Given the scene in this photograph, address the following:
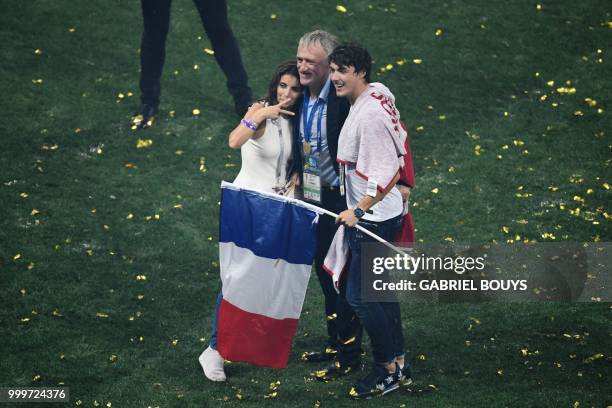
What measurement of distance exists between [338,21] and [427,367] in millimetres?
5823

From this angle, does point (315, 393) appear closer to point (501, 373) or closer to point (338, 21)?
point (501, 373)

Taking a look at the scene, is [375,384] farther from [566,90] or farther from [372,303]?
[566,90]

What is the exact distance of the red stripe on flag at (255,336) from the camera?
535 cm

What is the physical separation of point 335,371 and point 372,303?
70 centimetres

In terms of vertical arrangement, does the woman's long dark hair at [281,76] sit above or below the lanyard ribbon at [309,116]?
above

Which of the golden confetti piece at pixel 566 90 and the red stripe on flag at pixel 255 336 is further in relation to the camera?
the golden confetti piece at pixel 566 90

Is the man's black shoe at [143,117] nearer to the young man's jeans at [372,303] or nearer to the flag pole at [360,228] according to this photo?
the flag pole at [360,228]

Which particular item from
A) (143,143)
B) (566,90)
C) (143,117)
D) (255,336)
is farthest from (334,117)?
(566,90)

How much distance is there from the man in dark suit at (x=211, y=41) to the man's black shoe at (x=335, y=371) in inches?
157

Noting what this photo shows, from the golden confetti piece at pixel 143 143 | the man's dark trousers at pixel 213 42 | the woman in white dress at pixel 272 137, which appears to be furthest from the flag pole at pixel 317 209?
the man's dark trousers at pixel 213 42

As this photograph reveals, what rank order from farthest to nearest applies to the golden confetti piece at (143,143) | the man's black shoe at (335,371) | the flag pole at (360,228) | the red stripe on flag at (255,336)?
the golden confetti piece at (143,143), the man's black shoe at (335,371), the red stripe on flag at (255,336), the flag pole at (360,228)

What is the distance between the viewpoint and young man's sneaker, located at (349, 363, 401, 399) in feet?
17.1

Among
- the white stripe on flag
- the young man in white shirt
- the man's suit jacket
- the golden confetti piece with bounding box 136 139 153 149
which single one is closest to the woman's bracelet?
the man's suit jacket

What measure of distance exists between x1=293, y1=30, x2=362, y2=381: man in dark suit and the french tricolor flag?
27 centimetres
